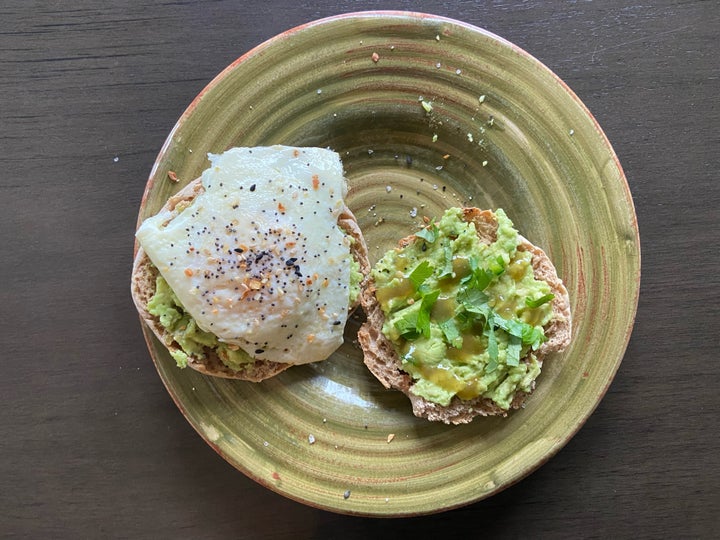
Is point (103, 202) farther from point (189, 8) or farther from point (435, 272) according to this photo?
point (435, 272)

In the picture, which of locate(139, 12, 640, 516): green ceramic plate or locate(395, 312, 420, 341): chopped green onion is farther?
locate(139, 12, 640, 516): green ceramic plate

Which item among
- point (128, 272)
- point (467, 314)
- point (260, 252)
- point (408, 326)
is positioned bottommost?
point (128, 272)

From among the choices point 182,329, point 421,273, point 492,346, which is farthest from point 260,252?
point 492,346

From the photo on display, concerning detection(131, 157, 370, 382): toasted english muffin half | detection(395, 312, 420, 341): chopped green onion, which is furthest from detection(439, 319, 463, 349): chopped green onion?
detection(131, 157, 370, 382): toasted english muffin half

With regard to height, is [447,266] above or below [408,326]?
above

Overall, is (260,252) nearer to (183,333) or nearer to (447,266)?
(183,333)

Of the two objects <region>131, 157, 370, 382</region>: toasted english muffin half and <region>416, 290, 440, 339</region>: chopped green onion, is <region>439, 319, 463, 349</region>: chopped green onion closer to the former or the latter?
<region>416, 290, 440, 339</region>: chopped green onion

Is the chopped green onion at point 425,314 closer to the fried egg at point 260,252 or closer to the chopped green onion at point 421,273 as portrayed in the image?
the chopped green onion at point 421,273
